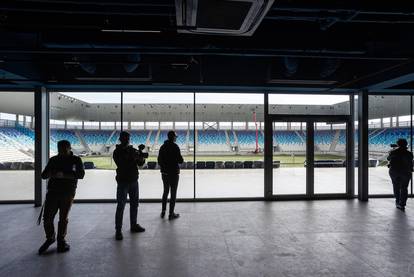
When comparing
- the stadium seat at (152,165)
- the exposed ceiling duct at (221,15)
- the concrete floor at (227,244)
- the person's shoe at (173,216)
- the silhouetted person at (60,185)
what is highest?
the exposed ceiling duct at (221,15)

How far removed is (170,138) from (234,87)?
7.18 feet

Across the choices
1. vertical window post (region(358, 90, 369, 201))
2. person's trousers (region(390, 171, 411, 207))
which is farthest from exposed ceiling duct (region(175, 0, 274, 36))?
vertical window post (region(358, 90, 369, 201))

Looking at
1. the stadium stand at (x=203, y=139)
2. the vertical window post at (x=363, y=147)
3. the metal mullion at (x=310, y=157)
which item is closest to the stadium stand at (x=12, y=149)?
the stadium stand at (x=203, y=139)

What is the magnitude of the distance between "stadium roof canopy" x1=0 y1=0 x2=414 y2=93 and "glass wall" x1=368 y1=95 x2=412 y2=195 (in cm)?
126

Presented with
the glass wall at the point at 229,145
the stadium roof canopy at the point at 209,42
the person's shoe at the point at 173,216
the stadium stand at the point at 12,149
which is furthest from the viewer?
the stadium stand at the point at 12,149

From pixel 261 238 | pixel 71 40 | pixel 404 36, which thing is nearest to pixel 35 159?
pixel 71 40

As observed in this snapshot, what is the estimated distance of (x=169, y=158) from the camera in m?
4.39

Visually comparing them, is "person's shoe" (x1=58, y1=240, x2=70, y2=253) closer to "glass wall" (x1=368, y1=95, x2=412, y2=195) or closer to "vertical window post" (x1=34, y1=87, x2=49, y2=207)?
"vertical window post" (x1=34, y1=87, x2=49, y2=207)

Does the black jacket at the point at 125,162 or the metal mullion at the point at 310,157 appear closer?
the black jacket at the point at 125,162

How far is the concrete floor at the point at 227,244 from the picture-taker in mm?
2695

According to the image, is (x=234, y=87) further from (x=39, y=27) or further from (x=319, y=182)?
(x=319, y=182)

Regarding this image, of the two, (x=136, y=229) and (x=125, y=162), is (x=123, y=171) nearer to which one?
(x=125, y=162)

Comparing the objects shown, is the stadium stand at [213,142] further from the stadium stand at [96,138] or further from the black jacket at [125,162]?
the black jacket at [125,162]

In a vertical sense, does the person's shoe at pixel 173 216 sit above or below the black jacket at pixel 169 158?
below
